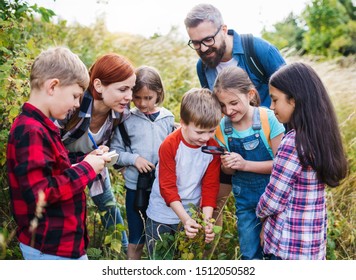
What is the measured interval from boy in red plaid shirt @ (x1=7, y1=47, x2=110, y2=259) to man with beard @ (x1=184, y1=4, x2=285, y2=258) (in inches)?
49.8

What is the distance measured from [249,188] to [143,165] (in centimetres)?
77

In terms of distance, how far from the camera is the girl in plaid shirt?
9.09 ft

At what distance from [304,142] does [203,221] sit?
809 mm

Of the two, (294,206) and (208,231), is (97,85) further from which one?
(294,206)

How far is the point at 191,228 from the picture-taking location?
3.03 metres

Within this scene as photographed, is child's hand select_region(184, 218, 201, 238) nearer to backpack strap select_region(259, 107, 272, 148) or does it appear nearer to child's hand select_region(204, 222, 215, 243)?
child's hand select_region(204, 222, 215, 243)

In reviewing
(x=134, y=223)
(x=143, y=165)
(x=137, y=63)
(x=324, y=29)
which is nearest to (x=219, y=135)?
(x=143, y=165)

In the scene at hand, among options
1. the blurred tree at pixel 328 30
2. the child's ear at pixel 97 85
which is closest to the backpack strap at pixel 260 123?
the child's ear at pixel 97 85

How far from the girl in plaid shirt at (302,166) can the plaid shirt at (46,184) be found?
1.13 meters

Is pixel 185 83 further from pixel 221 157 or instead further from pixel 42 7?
pixel 221 157

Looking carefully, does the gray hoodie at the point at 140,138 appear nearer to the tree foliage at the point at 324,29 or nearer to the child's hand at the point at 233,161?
the child's hand at the point at 233,161

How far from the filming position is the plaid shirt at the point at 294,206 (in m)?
2.79

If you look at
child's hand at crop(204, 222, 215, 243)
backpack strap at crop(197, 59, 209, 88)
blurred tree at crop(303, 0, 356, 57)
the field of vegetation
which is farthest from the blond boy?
blurred tree at crop(303, 0, 356, 57)

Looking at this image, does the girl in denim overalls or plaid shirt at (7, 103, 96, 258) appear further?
the girl in denim overalls
